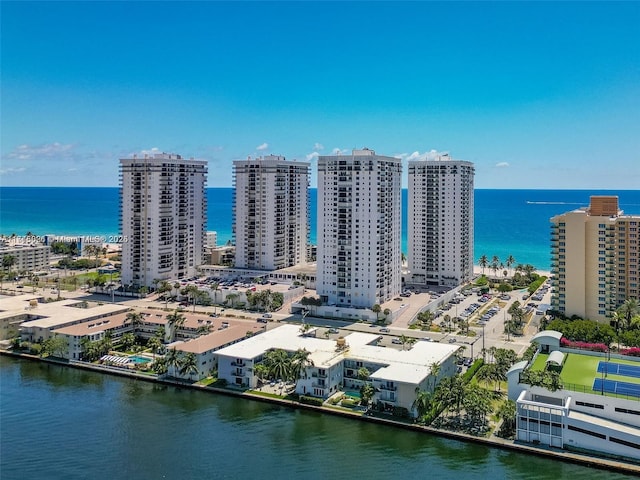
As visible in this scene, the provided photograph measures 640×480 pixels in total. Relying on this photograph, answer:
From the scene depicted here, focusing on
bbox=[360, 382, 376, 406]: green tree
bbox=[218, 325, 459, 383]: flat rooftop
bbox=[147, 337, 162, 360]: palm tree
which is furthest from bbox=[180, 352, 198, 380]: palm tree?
bbox=[360, 382, 376, 406]: green tree

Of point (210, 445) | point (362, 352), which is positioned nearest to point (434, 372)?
point (362, 352)

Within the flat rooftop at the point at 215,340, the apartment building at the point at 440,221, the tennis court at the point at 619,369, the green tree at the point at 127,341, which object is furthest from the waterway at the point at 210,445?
the apartment building at the point at 440,221

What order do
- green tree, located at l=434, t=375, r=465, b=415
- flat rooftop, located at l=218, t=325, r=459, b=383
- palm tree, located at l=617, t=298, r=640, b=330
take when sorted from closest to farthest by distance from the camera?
1. green tree, located at l=434, t=375, r=465, b=415
2. flat rooftop, located at l=218, t=325, r=459, b=383
3. palm tree, located at l=617, t=298, r=640, b=330

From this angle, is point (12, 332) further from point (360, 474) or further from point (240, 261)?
point (360, 474)

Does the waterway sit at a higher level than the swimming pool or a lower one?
lower

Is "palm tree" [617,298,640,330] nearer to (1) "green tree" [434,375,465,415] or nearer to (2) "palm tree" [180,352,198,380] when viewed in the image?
(1) "green tree" [434,375,465,415]
